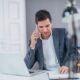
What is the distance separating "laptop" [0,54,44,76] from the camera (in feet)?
3.68

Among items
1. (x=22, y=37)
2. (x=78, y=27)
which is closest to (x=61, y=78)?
(x=78, y=27)

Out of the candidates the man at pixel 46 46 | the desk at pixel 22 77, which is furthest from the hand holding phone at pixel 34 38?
the desk at pixel 22 77

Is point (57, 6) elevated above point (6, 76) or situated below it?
above

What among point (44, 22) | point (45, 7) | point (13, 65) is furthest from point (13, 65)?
point (45, 7)

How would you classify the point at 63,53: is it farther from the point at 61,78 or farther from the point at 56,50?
the point at 61,78

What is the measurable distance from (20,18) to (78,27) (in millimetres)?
2929

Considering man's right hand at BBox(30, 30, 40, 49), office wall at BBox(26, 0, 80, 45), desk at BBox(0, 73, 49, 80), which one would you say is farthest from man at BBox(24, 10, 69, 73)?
office wall at BBox(26, 0, 80, 45)

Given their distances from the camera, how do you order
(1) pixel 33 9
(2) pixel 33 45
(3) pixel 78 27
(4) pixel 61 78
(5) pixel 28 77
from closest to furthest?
(3) pixel 78 27, (5) pixel 28 77, (4) pixel 61 78, (2) pixel 33 45, (1) pixel 33 9

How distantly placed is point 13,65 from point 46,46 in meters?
0.64

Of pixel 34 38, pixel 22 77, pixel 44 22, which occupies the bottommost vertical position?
pixel 22 77

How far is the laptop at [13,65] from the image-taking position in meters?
1.12

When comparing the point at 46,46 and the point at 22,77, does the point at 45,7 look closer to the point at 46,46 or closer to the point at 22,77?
the point at 46,46

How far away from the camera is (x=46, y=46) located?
1751mm

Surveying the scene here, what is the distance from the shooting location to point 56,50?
1722 mm
